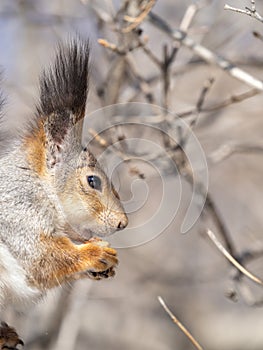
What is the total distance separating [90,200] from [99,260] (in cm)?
17

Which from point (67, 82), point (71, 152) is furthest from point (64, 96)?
point (71, 152)

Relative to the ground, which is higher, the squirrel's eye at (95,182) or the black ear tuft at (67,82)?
the black ear tuft at (67,82)

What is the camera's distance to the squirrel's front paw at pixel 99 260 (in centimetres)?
210

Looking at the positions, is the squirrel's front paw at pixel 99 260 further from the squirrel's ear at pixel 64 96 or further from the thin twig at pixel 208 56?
the thin twig at pixel 208 56

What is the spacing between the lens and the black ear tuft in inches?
82.8

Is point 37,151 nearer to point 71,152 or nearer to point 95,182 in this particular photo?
point 71,152

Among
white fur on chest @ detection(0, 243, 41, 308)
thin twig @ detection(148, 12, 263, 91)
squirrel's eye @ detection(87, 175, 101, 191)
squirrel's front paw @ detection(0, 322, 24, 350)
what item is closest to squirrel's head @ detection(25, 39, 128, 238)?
squirrel's eye @ detection(87, 175, 101, 191)

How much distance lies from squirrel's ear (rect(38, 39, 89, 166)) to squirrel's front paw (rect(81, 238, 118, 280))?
29 cm

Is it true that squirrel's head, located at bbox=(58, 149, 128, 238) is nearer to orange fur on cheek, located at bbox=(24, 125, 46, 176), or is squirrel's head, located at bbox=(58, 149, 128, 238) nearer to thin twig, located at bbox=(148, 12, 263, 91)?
orange fur on cheek, located at bbox=(24, 125, 46, 176)

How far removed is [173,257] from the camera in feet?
17.4

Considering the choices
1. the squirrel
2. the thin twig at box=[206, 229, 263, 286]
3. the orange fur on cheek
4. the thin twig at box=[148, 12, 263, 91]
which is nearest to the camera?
the thin twig at box=[206, 229, 263, 286]

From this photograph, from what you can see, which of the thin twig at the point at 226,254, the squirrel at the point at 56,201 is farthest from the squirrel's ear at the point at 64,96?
the thin twig at the point at 226,254

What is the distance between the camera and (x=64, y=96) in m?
2.18

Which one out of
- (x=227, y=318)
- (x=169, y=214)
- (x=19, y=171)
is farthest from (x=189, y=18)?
(x=227, y=318)
